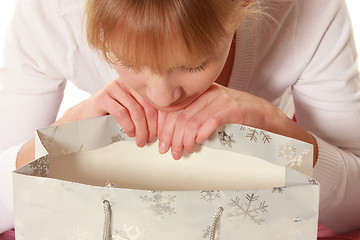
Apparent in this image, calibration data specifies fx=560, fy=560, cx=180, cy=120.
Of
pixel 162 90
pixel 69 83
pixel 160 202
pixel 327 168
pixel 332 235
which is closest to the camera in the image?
pixel 160 202

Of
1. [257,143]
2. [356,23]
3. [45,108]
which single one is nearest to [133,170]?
[257,143]

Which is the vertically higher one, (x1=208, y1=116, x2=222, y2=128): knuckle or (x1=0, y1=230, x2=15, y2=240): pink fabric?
(x1=208, y1=116, x2=222, y2=128): knuckle

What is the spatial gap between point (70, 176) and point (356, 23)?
161 cm

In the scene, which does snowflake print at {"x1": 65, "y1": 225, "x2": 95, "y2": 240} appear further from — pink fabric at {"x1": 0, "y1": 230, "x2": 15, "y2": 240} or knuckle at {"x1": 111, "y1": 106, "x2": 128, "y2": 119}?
pink fabric at {"x1": 0, "y1": 230, "x2": 15, "y2": 240}

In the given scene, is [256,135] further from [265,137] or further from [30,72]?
[30,72]

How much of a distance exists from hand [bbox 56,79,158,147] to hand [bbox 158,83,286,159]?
0.02 meters

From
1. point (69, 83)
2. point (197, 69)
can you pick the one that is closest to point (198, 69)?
point (197, 69)

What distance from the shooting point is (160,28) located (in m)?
0.60

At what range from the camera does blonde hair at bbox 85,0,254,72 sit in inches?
23.5

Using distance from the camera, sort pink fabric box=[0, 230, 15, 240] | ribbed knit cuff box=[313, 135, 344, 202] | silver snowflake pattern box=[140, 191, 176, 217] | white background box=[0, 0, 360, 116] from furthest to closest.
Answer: white background box=[0, 0, 360, 116] → pink fabric box=[0, 230, 15, 240] → ribbed knit cuff box=[313, 135, 344, 202] → silver snowflake pattern box=[140, 191, 176, 217]

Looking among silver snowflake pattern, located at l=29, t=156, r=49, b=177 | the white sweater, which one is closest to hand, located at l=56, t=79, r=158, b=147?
silver snowflake pattern, located at l=29, t=156, r=49, b=177

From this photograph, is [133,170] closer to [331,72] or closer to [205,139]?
[205,139]

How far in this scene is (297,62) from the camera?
99 cm

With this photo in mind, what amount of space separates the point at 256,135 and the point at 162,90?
126 millimetres
